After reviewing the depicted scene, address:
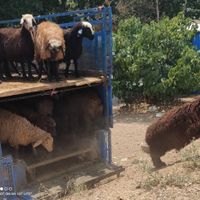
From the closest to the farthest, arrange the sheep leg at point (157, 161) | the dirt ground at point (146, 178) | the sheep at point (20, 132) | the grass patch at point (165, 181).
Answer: the dirt ground at point (146, 178)
the grass patch at point (165, 181)
the sheep at point (20, 132)
the sheep leg at point (157, 161)

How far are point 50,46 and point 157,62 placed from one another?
611 cm

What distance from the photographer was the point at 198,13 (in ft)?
81.7

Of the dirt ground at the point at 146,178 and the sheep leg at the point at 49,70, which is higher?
the sheep leg at the point at 49,70

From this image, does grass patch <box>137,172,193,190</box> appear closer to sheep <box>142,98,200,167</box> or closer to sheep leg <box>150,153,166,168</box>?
sheep <box>142,98,200,167</box>

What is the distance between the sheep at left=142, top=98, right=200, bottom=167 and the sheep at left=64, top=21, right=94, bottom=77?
1751 millimetres

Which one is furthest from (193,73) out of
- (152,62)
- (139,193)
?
(139,193)

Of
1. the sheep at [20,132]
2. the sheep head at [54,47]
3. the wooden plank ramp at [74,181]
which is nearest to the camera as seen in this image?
the wooden plank ramp at [74,181]

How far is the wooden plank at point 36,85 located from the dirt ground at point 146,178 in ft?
5.31

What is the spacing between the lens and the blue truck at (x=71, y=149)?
21.2 feet

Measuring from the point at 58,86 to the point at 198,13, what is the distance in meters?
19.7

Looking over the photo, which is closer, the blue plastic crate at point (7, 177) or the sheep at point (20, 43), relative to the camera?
the blue plastic crate at point (7, 177)

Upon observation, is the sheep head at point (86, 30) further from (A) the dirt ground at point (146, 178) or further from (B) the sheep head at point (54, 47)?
(A) the dirt ground at point (146, 178)

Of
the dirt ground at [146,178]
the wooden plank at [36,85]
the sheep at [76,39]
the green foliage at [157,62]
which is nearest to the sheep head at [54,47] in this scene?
the wooden plank at [36,85]

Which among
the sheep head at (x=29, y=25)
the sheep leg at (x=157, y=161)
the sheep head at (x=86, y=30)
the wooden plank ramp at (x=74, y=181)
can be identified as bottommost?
the wooden plank ramp at (x=74, y=181)
